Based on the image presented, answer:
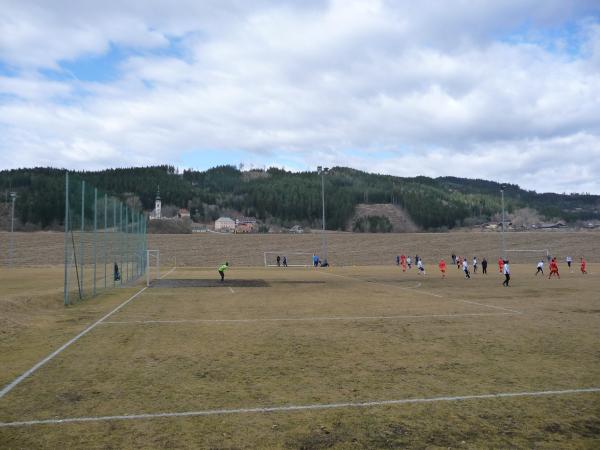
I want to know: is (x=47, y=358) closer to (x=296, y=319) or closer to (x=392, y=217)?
(x=296, y=319)

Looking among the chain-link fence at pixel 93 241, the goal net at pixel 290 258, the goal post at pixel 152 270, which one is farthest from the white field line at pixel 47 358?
the goal net at pixel 290 258

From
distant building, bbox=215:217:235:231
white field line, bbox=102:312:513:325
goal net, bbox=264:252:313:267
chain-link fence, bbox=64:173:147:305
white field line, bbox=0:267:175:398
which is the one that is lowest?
goal net, bbox=264:252:313:267

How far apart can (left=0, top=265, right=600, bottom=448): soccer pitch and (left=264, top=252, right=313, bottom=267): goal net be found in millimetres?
45437

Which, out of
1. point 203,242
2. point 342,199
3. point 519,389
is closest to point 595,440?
point 519,389

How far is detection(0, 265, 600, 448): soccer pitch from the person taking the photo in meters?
5.55

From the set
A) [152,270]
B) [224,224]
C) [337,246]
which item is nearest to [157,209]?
[224,224]

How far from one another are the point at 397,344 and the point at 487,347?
1855mm

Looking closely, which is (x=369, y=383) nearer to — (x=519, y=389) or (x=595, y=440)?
(x=519, y=389)

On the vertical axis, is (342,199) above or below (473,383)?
above

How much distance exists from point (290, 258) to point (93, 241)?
44.6 meters

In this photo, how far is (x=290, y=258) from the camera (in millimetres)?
64625

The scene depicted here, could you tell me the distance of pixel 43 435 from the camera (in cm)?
545

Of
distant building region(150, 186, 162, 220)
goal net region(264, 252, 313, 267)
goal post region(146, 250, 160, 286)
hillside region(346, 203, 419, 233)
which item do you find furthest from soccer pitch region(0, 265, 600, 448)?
hillside region(346, 203, 419, 233)

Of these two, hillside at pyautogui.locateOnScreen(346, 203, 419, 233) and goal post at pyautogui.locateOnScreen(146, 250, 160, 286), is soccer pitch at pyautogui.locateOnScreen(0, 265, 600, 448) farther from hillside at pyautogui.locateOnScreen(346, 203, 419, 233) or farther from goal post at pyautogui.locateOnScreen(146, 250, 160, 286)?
hillside at pyautogui.locateOnScreen(346, 203, 419, 233)
